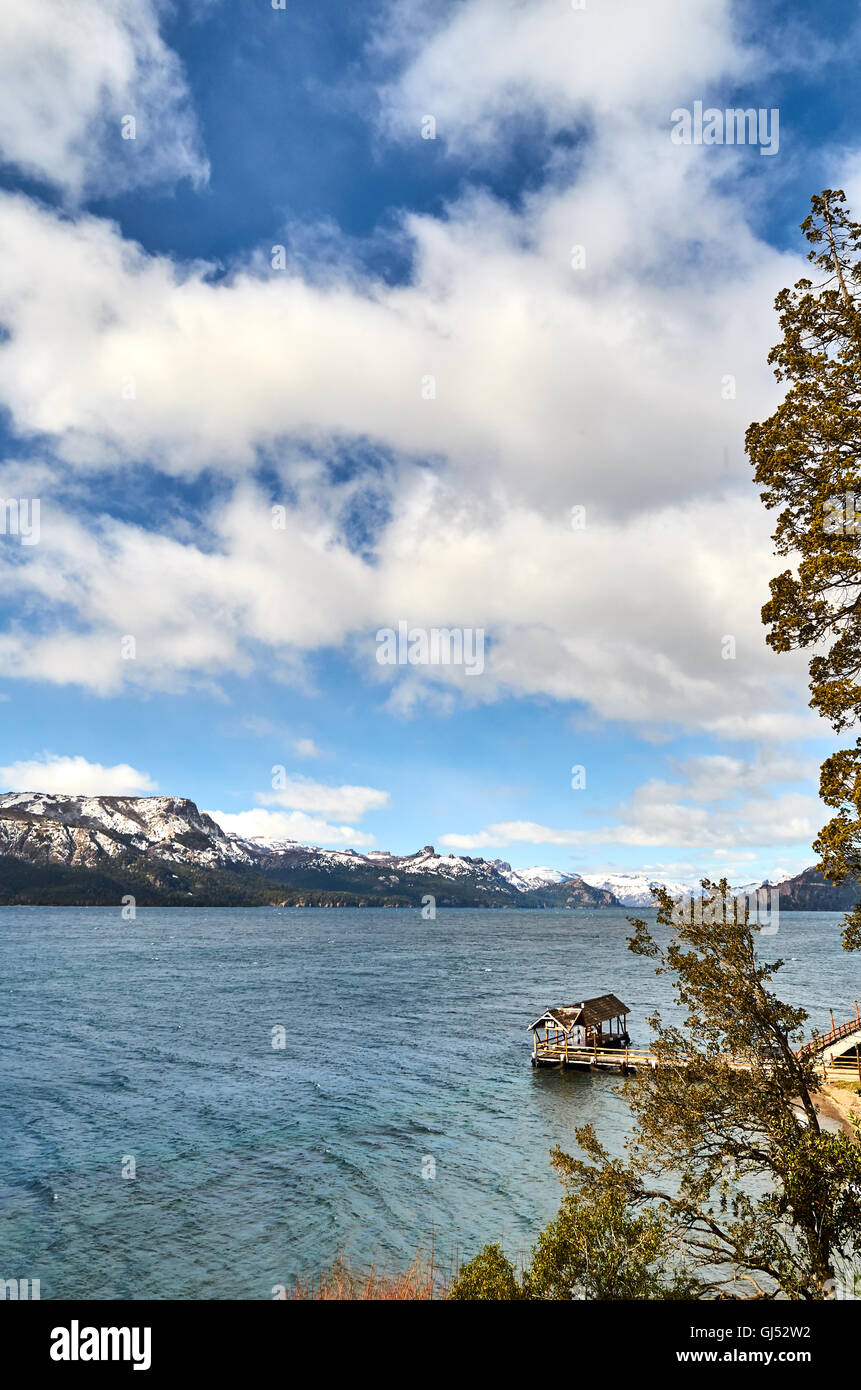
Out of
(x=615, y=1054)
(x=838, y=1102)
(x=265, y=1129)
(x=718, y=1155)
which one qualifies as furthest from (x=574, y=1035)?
(x=718, y=1155)

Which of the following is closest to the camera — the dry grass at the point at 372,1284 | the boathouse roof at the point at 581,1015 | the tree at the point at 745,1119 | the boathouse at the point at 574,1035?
the tree at the point at 745,1119

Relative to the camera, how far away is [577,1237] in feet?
50.9

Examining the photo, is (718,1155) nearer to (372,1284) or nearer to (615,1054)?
(372,1284)

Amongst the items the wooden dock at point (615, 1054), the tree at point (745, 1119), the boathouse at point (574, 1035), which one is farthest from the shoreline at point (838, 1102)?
the tree at point (745, 1119)

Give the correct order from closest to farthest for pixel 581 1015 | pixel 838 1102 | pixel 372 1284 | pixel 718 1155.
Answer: pixel 718 1155 → pixel 372 1284 → pixel 838 1102 → pixel 581 1015

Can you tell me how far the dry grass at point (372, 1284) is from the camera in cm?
2462

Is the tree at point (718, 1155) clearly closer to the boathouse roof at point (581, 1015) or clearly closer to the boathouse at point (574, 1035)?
the boathouse at point (574, 1035)

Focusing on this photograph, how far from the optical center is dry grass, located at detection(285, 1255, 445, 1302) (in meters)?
24.6

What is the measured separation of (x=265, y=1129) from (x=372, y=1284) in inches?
A: 785

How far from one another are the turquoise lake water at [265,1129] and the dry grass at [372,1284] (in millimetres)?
1008

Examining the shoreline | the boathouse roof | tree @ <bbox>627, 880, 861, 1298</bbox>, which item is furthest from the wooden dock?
tree @ <bbox>627, 880, 861, 1298</bbox>

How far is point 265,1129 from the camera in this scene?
43.8 meters
